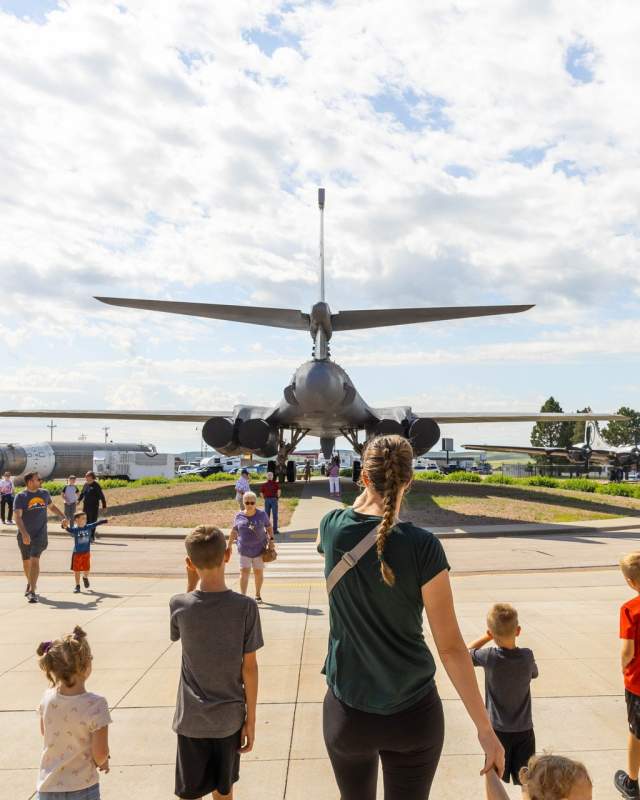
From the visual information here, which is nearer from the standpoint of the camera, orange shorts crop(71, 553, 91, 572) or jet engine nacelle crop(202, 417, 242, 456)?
orange shorts crop(71, 553, 91, 572)

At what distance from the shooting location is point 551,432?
84562mm

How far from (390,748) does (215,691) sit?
3.22 feet

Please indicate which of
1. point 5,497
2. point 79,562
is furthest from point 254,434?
point 79,562

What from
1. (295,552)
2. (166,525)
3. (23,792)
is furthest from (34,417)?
(23,792)

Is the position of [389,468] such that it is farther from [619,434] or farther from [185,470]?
[619,434]

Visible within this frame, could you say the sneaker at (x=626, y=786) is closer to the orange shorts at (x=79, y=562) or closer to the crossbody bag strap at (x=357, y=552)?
the crossbody bag strap at (x=357, y=552)

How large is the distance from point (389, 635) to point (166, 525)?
625 inches

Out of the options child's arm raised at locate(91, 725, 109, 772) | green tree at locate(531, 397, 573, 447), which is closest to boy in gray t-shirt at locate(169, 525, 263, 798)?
child's arm raised at locate(91, 725, 109, 772)

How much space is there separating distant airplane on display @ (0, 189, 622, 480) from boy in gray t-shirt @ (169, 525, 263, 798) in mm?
15875

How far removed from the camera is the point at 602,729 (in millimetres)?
4395

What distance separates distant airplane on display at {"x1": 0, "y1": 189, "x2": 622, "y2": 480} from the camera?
63.9 ft

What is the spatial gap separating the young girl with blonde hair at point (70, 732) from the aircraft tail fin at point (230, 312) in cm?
1564

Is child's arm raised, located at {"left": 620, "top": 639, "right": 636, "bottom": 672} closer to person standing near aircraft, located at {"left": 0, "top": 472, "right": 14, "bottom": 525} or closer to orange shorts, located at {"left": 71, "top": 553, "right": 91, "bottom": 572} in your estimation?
orange shorts, located at {"left": 71, "top": 553, "right": 91, "bottom": 572}

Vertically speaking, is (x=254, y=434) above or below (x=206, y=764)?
above
